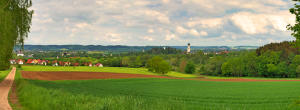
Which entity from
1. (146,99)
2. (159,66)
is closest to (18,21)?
(146,99)

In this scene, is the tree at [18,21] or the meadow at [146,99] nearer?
the meadow at [146,99]

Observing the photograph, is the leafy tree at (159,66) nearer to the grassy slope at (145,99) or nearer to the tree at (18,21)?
the grassy slope at (145,99)

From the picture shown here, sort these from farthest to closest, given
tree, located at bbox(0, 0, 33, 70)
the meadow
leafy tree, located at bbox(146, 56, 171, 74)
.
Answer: leafy tree, located at bbox(146, 56, 171, 74)
tree, located at bbox(0, 0, 33, 70)
the meadow

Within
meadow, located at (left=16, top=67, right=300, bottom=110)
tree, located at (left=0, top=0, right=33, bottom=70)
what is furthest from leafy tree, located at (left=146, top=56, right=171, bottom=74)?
tree, located at (left=0, top=0, right=33, bottom=70)

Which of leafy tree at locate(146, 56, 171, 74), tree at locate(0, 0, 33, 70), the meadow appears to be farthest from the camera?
leafy tree at locate(146, 56, 171, 74)

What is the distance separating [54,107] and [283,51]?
334 feet

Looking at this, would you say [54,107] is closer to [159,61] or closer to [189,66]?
[159,61]

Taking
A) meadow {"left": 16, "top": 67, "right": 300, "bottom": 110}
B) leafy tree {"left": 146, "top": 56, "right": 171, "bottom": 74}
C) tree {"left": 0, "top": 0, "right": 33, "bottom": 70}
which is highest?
tree {"left": 0, "top": 0, "right": 33, "bottom": 70}

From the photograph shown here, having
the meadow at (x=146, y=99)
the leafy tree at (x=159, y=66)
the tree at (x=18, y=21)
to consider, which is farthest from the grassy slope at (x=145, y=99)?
the leafy tree at (x=159, y=66)

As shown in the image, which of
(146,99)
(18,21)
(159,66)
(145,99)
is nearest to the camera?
(145,99)

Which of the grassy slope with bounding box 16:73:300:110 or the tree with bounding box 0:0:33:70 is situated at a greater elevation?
the tree with bounding box 0:0:33:70

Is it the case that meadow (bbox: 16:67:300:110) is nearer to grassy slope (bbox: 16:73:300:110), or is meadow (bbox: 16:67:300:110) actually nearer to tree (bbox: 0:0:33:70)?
grassy slope (bbox: 16:73:300:110)

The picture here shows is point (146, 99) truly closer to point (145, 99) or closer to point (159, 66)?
point (145, 99)

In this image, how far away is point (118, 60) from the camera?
135500mm
